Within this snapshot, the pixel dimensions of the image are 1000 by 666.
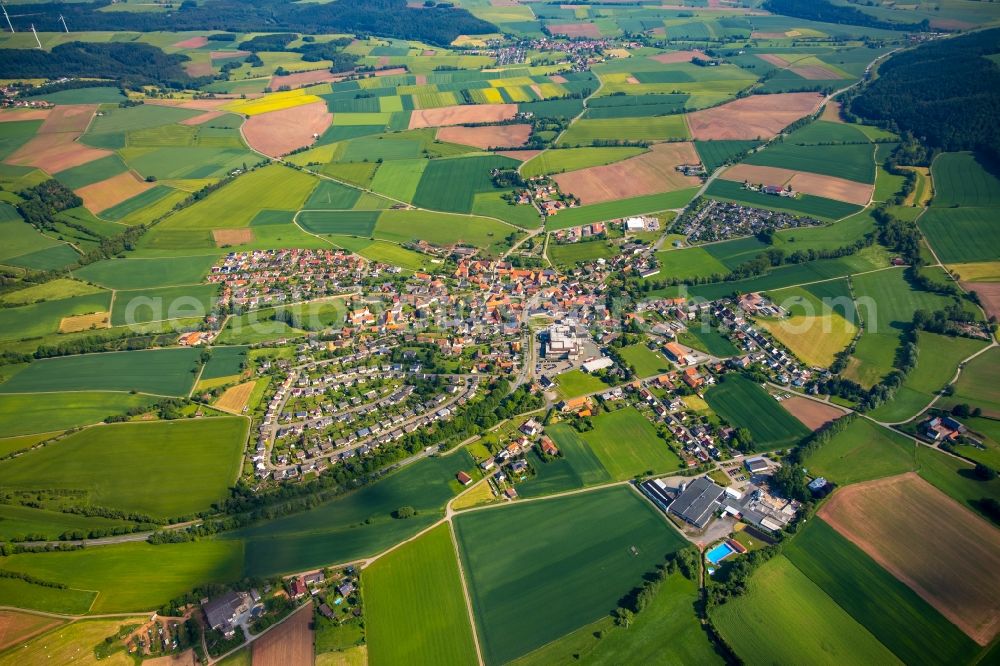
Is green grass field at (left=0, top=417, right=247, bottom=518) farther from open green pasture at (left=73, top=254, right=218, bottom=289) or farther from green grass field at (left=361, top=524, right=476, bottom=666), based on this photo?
open green pasture at (left=73, top=254, right=218, bottom=289)

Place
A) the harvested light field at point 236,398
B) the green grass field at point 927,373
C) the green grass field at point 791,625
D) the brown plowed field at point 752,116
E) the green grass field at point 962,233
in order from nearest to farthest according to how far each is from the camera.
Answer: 1. the green grass field at point 791,625
2. the green grass field at point 927,373
3. the harvested light field at point 236,398
4. the green grass field at point 962,233
5. the brown plowed field at point 752,116

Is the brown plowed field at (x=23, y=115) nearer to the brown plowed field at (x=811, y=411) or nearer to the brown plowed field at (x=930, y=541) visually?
the brown plowed field at (x=811, y=411)

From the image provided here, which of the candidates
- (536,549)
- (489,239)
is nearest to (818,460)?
(536,549)

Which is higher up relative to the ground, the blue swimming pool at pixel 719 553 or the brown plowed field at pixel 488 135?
the brown plowed field at pixel 488 135

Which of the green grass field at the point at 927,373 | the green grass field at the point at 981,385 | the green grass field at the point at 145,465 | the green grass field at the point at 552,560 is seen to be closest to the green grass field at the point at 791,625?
the green grass field at the point at 552,560

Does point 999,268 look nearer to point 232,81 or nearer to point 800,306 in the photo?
point 800,306
